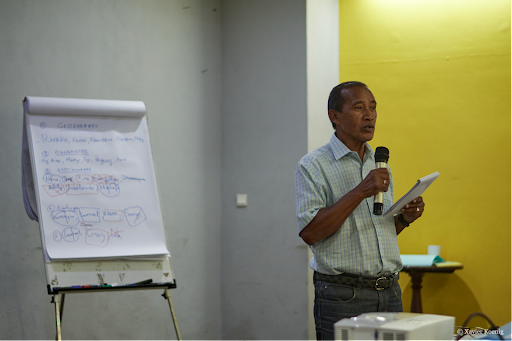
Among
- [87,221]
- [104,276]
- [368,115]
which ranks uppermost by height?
[368,115]

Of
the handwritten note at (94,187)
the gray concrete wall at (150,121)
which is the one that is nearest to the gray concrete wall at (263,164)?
the gray concrete wall at (150,121)

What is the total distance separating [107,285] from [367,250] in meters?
1.33

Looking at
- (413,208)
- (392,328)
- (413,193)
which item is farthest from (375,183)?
(392,328)

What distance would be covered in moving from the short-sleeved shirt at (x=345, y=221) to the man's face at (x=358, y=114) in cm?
7

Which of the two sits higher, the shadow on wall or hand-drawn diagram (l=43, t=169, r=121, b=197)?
hand-drawn diagram (l=43, t=169, r=121, b=197)

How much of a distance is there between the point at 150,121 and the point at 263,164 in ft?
2.92

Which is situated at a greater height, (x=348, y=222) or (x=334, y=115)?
(x=334, y=115)

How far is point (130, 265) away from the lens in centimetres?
→ 249

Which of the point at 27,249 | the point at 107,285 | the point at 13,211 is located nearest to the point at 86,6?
the point at 13,211

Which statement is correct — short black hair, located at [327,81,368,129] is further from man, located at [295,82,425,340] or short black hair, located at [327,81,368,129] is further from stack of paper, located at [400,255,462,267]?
stack of paper, located at [400,255,462,267]

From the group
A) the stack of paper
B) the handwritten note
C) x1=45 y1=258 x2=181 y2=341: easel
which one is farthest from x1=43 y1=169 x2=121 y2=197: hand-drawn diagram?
the stack of paper

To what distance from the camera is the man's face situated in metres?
1.80

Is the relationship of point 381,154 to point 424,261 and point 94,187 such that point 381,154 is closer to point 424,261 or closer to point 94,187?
point 94,187

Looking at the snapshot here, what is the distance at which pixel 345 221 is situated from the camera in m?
1.74
